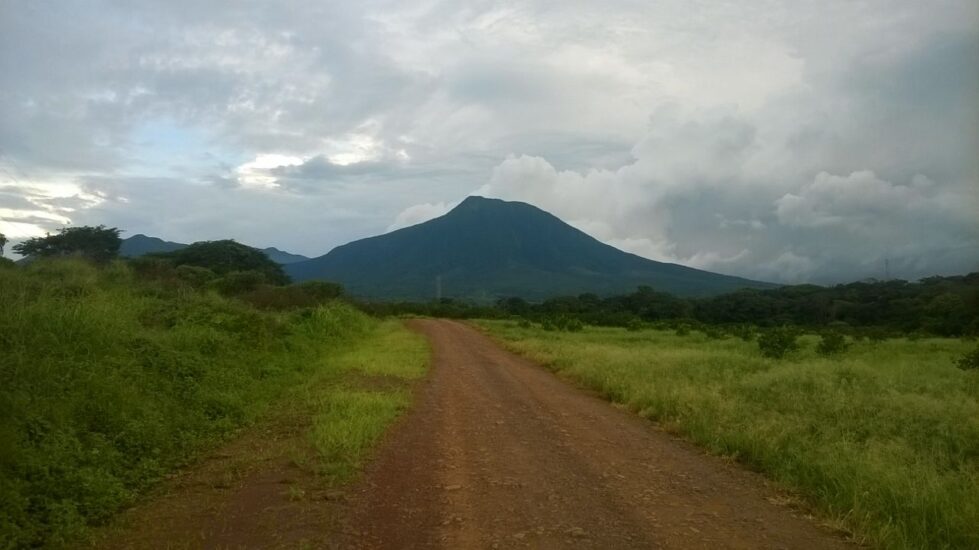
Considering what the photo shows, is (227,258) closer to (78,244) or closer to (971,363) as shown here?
(78,244)

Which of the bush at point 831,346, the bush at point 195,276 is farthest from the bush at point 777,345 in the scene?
the bush at point 195,276

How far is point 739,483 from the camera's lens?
7.21 meters

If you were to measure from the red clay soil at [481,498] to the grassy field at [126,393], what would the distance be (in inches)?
15.2

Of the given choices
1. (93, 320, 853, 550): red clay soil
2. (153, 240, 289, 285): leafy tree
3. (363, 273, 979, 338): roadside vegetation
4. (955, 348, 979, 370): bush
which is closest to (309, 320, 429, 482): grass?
(93, 320, 853, 550): red clay soil

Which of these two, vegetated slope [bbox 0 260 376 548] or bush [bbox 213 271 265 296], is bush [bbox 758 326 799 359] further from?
bush [bbox 213 271 265 296]

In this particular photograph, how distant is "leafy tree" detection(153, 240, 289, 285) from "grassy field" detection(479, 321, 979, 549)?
33985mm

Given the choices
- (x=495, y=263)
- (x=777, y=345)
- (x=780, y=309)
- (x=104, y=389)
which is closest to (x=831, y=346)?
(x=777, y=345)

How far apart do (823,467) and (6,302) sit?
36.2 ft

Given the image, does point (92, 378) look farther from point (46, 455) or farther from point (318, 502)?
point (318, 502)

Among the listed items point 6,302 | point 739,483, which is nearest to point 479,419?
point 739,483

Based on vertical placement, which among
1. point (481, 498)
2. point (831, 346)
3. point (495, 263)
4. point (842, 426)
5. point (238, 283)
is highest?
point (495, 263)

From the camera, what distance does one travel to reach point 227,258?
157 ft

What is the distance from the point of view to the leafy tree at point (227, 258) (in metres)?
46.2

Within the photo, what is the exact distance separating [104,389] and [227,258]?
4145cm
